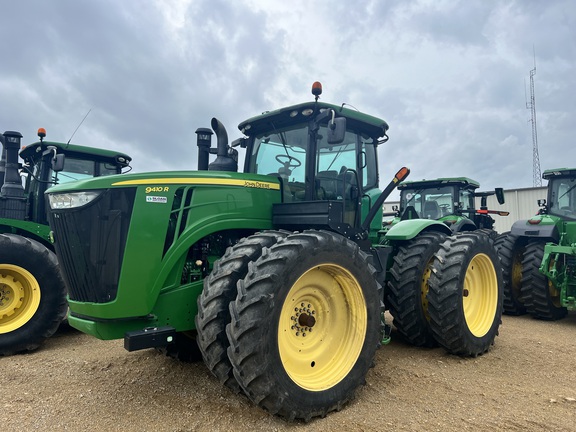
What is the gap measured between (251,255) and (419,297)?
8.08 ft

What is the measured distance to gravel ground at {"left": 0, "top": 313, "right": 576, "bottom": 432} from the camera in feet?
10.7

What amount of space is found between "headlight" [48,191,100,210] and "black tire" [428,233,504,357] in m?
3.48

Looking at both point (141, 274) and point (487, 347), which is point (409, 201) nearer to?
point (487, 347)

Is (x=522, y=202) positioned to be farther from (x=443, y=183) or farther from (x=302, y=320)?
(x=302, y=320)

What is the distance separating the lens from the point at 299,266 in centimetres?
333

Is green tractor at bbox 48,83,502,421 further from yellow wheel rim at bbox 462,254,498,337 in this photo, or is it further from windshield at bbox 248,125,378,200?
yellow wheel rim at bbox 462,254,498,337

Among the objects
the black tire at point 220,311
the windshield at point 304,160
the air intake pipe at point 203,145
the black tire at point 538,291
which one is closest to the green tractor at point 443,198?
→ the black tire at point 538,291

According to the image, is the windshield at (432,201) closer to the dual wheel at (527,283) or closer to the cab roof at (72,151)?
the dual wheel at (527,283)

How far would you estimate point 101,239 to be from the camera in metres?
3.35

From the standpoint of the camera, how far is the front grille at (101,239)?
3.35m

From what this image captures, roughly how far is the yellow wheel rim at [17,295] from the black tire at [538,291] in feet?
24.0

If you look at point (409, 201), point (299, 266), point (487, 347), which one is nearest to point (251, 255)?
point (299, 266)

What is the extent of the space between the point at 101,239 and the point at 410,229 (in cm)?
353

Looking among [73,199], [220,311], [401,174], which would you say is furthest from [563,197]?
[73,199]
